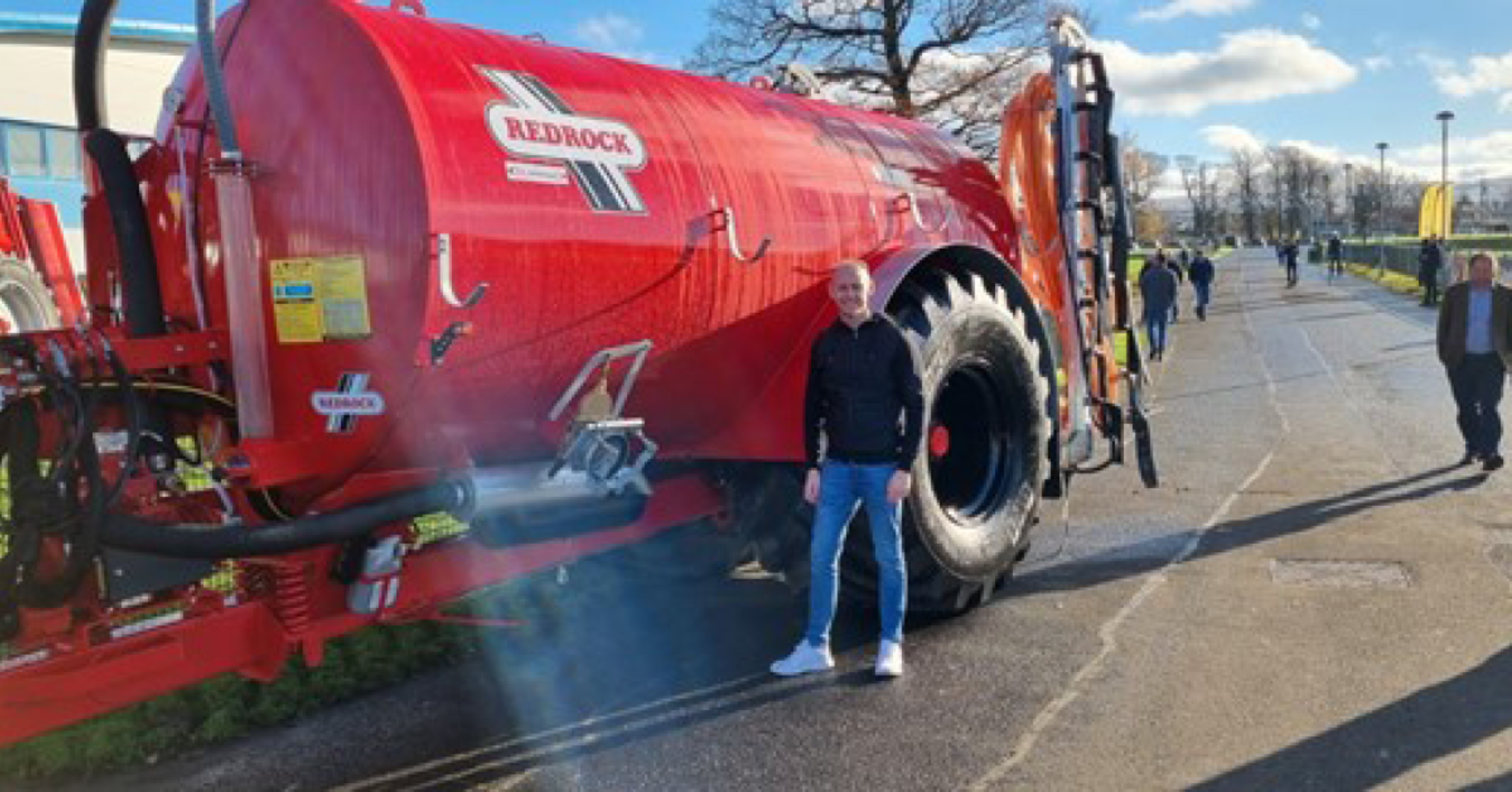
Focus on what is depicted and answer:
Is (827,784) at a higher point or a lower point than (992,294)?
lower

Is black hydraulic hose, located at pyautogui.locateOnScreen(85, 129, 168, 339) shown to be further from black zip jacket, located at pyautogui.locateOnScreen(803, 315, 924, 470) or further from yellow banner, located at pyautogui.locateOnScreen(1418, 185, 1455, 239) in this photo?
yellow banner, located at pyautogui.locateOnScreen(1418, 185, 1455, 239)

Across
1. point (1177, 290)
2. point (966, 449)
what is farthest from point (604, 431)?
point (1177, 290)

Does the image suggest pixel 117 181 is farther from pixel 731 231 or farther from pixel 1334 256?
pixel 1334 256

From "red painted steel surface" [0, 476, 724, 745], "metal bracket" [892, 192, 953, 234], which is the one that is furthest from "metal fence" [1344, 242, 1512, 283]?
"red painted steel surface" [0, 476, 724, 745]

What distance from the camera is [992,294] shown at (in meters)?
5.83

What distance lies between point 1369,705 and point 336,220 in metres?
3.94

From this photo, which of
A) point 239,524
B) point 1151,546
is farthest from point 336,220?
point 1151,546

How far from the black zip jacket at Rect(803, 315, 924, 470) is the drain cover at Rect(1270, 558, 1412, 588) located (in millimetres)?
2621

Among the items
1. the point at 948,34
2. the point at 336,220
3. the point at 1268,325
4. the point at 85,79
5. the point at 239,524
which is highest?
the point at 948,34

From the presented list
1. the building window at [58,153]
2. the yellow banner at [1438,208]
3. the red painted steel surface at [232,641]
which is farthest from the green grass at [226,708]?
the yellow banner at [1438,208]

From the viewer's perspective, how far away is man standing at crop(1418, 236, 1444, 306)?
29797 mm

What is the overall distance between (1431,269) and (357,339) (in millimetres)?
31816

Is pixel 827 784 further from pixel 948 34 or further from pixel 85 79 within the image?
pixel 948 34

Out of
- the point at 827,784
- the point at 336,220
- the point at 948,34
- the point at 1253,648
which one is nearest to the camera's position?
the point at 336,220
